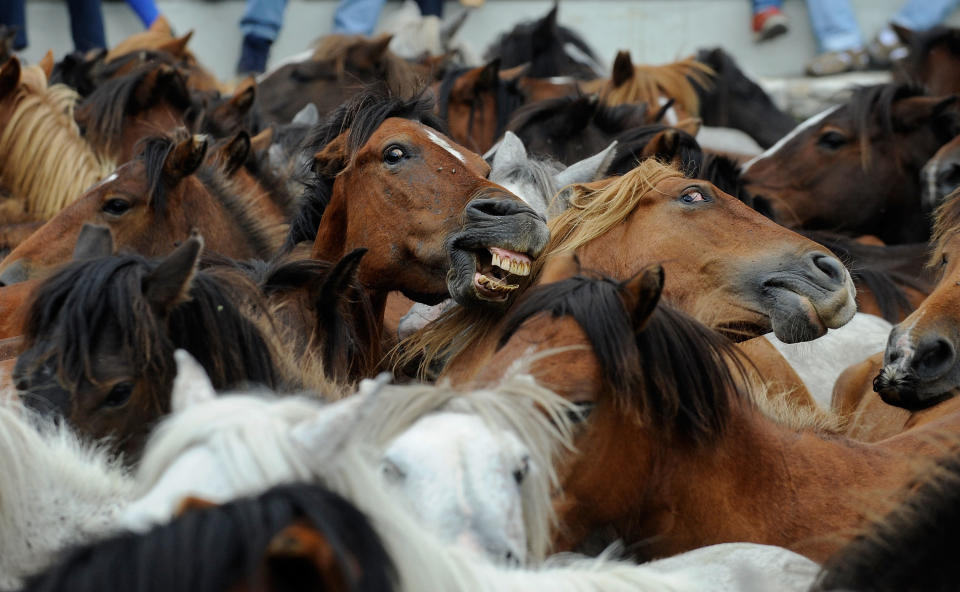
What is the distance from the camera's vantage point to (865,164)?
6277 millimetres

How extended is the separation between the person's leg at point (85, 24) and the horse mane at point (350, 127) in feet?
18.1

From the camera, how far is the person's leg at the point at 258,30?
32.2 ft

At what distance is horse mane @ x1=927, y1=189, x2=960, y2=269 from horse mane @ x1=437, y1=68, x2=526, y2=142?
3027 millimetres

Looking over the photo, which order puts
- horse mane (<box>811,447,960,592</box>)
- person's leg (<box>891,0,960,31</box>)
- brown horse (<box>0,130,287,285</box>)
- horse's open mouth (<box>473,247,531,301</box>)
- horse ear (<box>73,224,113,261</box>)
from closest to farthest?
horse mane (<box>811,447,960,592</box>)
horse's open mouth (<box>473,247,531,301</box>)
horse ear (<box>73,224,113,261</box>)
brown horse (<box>0,130,287,285</box>)
person's leg (<box>891,0,960,31</box>)

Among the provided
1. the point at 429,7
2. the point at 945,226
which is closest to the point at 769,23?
the point at 429,7

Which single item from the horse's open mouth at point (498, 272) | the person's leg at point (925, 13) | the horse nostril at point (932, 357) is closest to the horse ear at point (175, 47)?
the horse's open mouth at point (498, 272)

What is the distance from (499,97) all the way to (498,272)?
11.8 ft

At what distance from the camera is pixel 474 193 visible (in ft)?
12.4

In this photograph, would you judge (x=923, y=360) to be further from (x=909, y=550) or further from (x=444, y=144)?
(x=444, y=144)

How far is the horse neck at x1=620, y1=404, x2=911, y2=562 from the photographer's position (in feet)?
Answer: 9.00

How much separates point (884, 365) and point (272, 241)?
257cm

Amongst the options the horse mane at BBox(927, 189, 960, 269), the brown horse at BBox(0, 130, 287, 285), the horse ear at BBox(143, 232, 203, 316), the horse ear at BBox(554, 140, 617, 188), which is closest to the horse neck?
the horse ear at BBox(143, 232, 203, 316)

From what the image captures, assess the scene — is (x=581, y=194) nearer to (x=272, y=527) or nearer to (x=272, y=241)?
(x=272, y=241)

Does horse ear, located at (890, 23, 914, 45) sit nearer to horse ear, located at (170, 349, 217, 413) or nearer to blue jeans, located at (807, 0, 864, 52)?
blue jeans, located at (807, 0, 864, 52)
